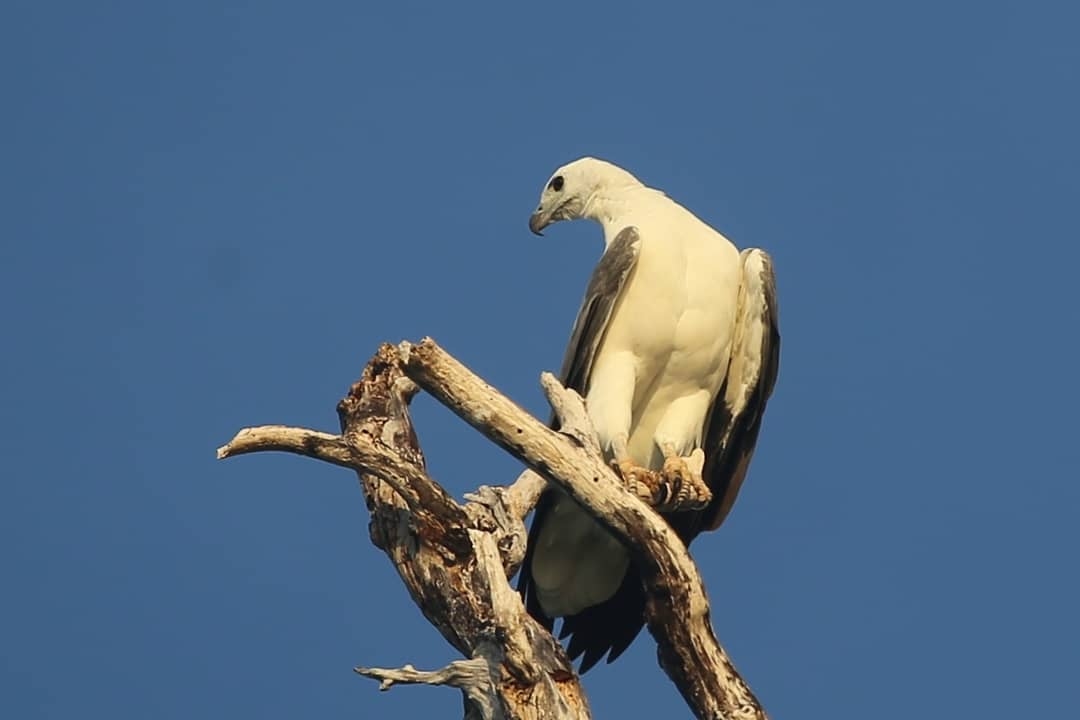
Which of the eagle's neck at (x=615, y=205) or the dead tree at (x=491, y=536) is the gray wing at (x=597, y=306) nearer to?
the eagle's neck at (x=615, y=205)

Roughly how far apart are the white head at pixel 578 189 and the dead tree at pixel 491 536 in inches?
79.1

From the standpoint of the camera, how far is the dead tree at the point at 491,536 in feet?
22.7

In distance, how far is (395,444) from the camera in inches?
309

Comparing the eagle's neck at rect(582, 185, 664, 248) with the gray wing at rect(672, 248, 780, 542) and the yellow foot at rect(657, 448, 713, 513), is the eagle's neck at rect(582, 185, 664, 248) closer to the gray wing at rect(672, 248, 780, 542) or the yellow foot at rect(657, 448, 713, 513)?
the gray wing at rect(672, 248, 780, 542)

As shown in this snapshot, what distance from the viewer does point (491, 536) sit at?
7.34 meters

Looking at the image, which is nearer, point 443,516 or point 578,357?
point 443,516

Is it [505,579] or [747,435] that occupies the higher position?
[747,435]

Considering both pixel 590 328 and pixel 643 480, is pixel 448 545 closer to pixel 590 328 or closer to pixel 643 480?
pixel 643 480

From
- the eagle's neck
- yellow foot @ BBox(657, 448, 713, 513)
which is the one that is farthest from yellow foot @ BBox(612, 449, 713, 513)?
the eagle's neck

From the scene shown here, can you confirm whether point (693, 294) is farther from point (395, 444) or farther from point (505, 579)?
point (505, 579)

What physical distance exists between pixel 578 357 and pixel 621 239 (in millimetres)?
576

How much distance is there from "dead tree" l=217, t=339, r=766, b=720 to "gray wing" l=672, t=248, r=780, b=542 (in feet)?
5.22

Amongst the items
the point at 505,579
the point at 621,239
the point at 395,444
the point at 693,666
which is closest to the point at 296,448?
the point at 395,444

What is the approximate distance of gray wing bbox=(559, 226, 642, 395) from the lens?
29.7 feet
